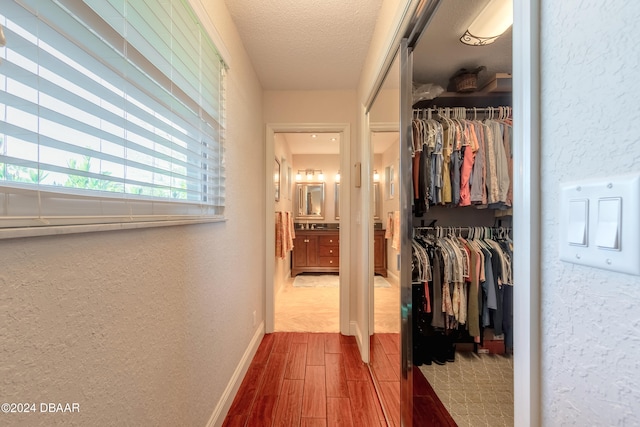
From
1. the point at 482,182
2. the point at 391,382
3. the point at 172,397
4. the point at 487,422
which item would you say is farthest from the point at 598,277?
the point at 391,382

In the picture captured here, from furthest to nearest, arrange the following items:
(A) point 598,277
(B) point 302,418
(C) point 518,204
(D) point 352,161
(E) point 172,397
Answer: (D) point 352,161 < (B) point 302,418 < (E) point 172,397 < (C) point 518,204 < (A) point 598,277

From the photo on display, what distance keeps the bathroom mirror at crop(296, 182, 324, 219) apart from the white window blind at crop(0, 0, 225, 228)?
439cm

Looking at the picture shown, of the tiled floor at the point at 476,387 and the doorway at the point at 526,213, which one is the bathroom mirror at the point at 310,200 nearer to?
the tiled floor at the point at 476,387

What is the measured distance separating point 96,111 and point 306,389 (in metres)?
1.87

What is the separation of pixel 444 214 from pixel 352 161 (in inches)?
59.6

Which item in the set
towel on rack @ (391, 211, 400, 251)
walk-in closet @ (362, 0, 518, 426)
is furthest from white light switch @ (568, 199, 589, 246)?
towel on rack @ (391, 211, 400, 251)

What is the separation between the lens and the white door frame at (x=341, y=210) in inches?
103

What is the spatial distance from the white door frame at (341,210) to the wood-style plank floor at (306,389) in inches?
11.3

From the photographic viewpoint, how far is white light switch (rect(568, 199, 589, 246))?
344mm

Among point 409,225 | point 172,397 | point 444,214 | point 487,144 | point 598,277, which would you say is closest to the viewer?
point 598,277

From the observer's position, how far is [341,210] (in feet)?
8.73

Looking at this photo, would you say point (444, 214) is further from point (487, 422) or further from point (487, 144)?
point (487, 422)

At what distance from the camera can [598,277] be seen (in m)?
0.34

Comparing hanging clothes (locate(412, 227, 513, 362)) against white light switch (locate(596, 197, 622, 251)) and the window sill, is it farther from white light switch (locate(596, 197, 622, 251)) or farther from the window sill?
the window sill
